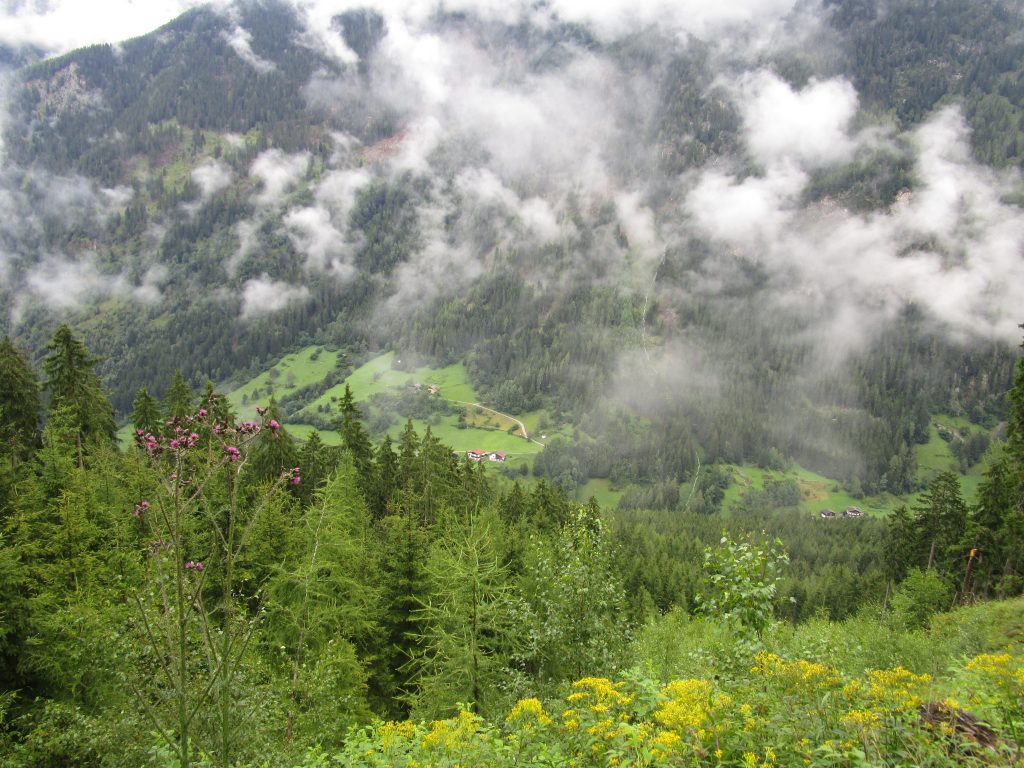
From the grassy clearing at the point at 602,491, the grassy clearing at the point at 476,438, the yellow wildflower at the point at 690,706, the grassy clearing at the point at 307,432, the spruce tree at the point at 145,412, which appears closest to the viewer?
the yellow wildflower at the point at 690,706

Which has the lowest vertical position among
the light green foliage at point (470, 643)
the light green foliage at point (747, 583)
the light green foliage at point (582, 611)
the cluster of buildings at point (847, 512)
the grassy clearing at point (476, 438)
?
the cluster of buildings at point (847, 512)

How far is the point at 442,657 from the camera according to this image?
2223cm

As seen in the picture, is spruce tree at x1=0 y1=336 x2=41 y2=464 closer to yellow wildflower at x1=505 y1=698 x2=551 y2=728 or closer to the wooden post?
yellow wildflower at x1=505 y1=698 x2=551 y2=728

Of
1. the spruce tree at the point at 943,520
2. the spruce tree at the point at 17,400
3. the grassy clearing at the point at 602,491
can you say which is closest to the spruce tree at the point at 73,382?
the spruce tree at the point at 17,400

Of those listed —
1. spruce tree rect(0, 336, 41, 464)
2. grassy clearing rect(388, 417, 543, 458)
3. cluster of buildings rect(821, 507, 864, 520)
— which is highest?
grassy clearing rect(388, 417, 543, 458)

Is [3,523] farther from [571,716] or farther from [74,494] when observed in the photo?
[571,716]

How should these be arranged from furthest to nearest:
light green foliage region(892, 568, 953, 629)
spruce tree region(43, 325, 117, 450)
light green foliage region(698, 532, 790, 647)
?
1. light green foliage region(892, 568, 953, 629)
2. spruce tree region(43, 325, 117, 450)
3. light green foliage region(698, 532, 790, 647)

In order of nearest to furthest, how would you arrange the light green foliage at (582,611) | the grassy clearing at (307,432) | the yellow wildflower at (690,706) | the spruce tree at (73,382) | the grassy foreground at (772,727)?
1. the grassy foreground at (772,727)
2. the yellow wildflower at (690,706)
3. the light green foliage at (582,611)
4. the spruce tree at (73,382)
5. the grassy clearing at (307,432)

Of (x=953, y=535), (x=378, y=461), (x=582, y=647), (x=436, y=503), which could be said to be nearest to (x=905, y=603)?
(x=953, y=535)

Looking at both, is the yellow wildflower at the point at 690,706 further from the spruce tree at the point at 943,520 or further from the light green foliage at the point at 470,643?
the spruce tree at the point at 943,520

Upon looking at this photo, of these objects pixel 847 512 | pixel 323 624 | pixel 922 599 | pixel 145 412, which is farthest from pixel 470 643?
pixel 847 512

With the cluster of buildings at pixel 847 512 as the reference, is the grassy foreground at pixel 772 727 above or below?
above

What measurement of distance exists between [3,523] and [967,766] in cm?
2974

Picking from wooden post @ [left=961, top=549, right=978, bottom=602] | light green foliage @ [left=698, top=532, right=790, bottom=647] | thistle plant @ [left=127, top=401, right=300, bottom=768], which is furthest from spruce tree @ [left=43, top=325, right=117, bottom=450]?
wooden post @ [left=961, top=549, right=978, bottom=602]
